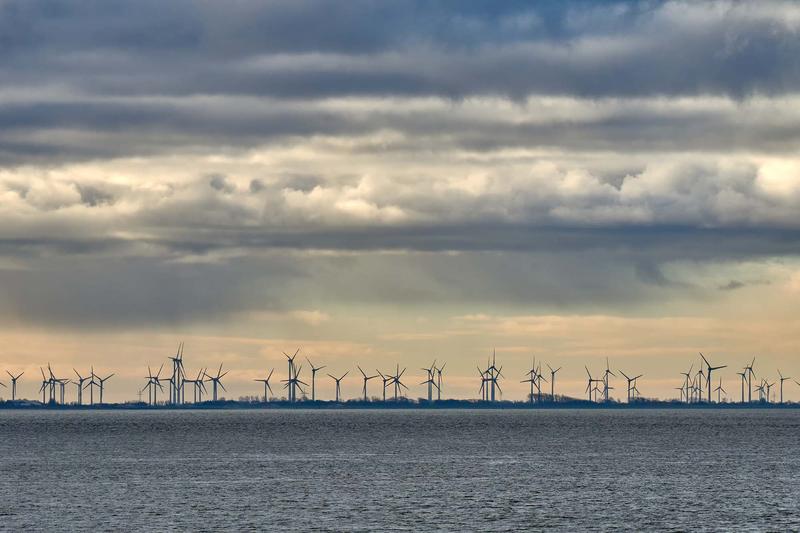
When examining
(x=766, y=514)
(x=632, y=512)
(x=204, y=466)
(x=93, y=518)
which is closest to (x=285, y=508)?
(x=93, y=518)

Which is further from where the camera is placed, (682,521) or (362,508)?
(362,508)

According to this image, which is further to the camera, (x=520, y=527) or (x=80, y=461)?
(x=80, y=461)

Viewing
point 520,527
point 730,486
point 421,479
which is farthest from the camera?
point 421,479

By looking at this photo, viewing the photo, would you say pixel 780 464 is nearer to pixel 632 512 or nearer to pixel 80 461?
pixel 632 512

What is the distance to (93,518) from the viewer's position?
116 metres

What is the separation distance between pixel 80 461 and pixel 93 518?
8592 centimetres

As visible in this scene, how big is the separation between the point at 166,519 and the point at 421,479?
4878cm

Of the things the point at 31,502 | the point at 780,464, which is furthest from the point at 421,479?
the point at 780,464

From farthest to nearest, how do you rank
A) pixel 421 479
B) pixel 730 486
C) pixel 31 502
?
pixel 421 479 → pixel 730 486 → pixel 31 502

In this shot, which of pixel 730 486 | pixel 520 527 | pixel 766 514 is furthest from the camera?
pixel 730 486

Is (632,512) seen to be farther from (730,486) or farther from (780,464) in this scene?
(780,464)

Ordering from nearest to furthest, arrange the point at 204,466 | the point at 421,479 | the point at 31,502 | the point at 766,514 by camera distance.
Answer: the point at 766,514 → the point at 31,502 → the point at 421,479 → the point at 204,466

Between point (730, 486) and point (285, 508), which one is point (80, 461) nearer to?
point (285, 508)

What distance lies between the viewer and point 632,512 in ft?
398
